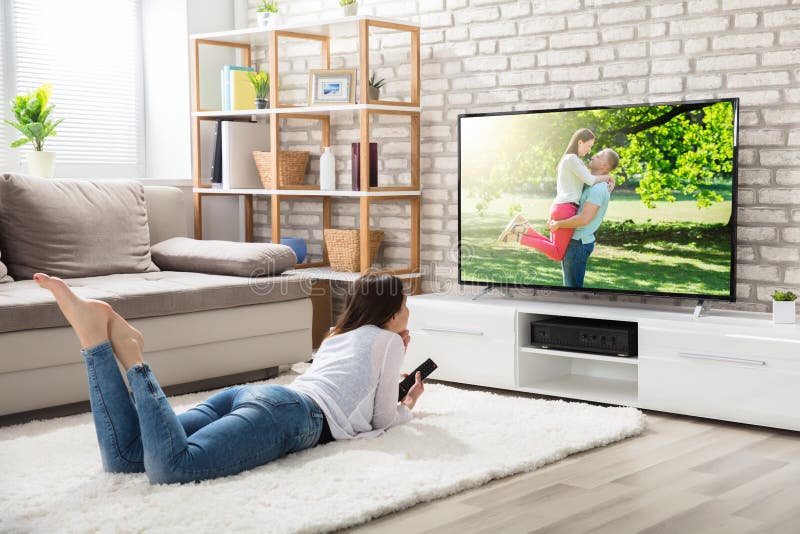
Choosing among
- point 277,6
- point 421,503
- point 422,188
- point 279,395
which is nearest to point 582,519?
point 421,503

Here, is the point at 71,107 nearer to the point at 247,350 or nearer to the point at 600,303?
the point at 247,350

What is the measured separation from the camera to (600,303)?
4.02m

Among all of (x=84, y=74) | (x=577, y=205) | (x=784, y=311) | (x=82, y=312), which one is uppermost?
(x=84, y=74)

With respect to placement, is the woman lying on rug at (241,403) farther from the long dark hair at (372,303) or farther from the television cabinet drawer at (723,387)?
the television cabinet drawer at (723,387)

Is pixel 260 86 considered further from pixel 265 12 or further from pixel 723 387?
pixel 723 387

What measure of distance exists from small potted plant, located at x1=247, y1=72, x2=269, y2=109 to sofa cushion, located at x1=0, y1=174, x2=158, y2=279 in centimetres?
89

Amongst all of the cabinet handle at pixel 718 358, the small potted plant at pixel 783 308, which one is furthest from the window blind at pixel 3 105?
the small potted plant at pixel 783 308

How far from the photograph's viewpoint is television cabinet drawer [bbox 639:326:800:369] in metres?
3.23

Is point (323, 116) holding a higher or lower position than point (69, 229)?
higher

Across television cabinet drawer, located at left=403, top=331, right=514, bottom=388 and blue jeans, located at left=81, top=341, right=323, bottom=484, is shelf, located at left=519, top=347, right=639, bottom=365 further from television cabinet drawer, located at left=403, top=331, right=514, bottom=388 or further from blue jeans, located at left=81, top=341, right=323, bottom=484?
blue jeans, located at left=81, top=341, right=323, bottom=484

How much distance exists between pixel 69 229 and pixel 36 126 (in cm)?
66

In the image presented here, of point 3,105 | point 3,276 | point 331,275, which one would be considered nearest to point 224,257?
point 331,275

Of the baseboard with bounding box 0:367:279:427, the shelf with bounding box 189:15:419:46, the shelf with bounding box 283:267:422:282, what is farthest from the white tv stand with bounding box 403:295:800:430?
the shelf with bounding box 189:15:419:46

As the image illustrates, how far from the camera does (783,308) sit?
3.38 m
